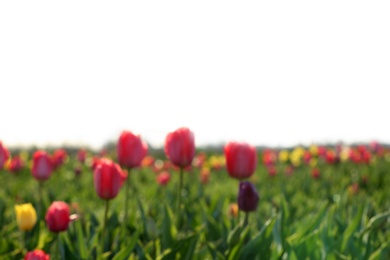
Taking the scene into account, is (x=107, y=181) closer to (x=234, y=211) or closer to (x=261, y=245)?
(x=261, y=245)

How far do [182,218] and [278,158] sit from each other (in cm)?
887

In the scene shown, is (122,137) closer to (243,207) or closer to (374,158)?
(243,207)

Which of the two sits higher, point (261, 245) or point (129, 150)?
point (129, 150)

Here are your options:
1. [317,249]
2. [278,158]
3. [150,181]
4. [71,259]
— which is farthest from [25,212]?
[278,158]

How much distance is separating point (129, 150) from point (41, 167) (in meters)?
1.27

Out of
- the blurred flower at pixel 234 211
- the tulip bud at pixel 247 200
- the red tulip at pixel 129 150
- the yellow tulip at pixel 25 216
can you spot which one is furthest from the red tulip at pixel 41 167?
the tulip bud at pixel 247 200

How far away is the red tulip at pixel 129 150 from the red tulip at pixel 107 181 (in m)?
0.09

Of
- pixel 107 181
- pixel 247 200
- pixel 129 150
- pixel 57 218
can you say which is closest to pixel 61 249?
pixel 57 218

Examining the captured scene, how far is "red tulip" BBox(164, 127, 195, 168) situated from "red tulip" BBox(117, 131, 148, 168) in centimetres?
13

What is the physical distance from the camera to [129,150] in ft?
8.30

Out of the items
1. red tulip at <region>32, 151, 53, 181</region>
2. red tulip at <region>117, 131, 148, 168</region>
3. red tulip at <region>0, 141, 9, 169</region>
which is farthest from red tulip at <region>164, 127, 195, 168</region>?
red tulip at <region>32, 151, 53, 181</region>

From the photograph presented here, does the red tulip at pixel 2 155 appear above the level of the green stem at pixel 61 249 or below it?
above

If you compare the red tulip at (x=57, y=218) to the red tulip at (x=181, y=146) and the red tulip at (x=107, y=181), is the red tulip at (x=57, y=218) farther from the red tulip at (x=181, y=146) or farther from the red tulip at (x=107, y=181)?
the red tulip at (x=181, y=146)

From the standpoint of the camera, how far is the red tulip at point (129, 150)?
99.5 inches
